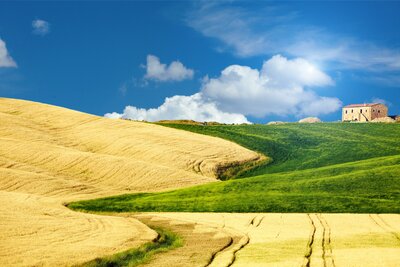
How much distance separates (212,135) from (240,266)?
72867 millimetres

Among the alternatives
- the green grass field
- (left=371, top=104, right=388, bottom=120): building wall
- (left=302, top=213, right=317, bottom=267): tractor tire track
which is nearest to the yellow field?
(left=302, top=213, right=317, bottom=267): tractor tire track

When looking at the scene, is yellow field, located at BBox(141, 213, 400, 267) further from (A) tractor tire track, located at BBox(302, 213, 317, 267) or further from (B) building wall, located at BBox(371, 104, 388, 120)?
(B) building wall, located at BBox(371, 104, 388, 120)

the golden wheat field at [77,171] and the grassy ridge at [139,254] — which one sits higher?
the golden wheat field at [77,171]

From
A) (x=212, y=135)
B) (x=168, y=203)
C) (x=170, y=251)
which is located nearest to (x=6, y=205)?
(x=170, y=251)

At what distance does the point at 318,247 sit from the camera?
2564 cm

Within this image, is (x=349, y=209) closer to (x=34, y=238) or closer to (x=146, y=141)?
(x=34, y=238)

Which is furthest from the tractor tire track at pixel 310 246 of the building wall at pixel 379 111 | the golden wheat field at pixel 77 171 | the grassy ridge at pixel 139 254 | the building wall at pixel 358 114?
the building wall at pixel 379 111

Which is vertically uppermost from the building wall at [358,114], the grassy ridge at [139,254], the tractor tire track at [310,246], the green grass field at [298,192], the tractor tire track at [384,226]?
the building wall at [358,114]

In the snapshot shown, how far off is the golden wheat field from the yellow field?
490 cm

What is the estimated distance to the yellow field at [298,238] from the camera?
2266 centimetres

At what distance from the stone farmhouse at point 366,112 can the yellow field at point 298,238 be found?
130841 mm

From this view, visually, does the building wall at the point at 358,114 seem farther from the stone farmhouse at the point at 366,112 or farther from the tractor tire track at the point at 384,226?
the tractor tire track at the point at 384,226

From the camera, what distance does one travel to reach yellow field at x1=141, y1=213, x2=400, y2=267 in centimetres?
2266

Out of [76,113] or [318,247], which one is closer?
[318,247]
